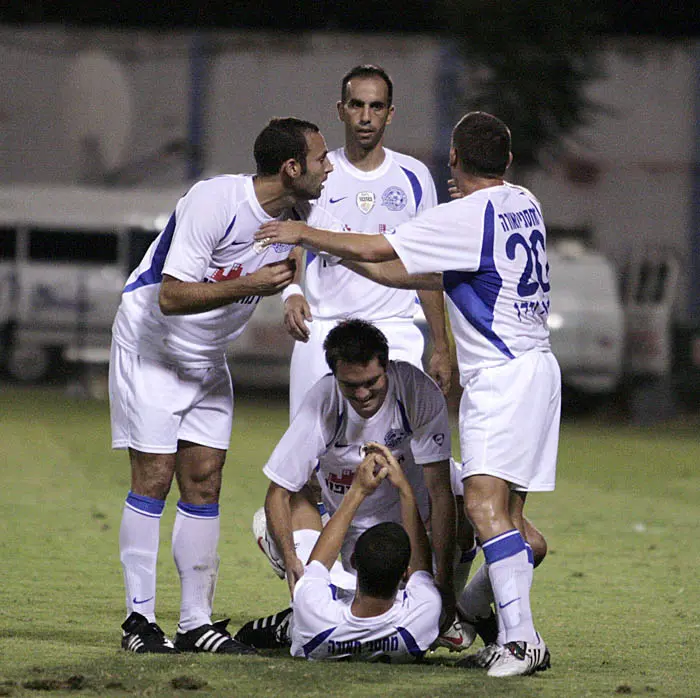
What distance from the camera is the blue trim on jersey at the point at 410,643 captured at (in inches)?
234

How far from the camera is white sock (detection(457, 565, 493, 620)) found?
633 cm

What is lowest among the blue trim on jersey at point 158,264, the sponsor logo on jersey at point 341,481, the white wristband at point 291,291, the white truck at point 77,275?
the white truck at point 77,275

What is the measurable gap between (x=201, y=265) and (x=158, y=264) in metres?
0.42

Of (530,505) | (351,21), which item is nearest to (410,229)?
(530,505)

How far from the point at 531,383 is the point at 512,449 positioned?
270 mm

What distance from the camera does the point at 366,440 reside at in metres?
6.45

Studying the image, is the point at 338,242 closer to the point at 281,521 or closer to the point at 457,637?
the point at 281,521

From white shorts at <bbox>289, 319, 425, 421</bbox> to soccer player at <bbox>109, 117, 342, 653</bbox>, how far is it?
0.70 m

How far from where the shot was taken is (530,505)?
1172 cm

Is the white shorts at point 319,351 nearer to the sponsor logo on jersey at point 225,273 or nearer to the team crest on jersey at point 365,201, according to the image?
the team crest on jersey at point 365,201

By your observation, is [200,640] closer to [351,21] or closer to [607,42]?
[607,42]

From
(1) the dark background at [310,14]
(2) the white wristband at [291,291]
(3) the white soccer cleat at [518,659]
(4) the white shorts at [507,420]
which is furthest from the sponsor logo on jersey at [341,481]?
(1) the dark background at [310,14]

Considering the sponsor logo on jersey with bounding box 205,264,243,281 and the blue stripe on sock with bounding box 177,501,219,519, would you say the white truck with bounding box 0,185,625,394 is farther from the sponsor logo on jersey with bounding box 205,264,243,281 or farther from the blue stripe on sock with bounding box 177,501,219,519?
the sponsor logo on jersey with bounding box 205,264,243,281

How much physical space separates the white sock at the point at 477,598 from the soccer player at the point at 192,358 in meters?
0.91
